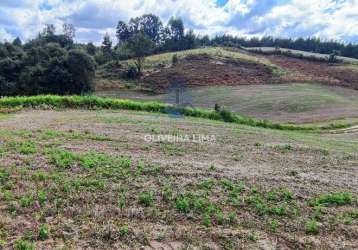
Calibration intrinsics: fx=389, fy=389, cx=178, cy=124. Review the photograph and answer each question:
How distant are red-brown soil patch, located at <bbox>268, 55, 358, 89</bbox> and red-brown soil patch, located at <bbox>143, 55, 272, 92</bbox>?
428 cm

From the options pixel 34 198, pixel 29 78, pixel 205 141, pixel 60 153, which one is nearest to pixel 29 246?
pixel 34 198

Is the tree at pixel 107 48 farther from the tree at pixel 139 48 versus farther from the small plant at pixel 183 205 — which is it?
the small plant at pixel 183 205

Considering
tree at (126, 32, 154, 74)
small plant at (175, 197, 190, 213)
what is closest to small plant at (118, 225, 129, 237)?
small plant at (175, 197, 190, 213)

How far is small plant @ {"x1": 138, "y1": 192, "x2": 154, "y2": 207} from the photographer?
763 centimetres

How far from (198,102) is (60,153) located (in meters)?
36.9

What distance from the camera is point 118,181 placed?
8.74 m

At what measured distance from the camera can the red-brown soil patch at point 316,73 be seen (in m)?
57.8

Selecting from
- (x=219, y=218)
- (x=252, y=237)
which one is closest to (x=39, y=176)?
(x=219, y=218)

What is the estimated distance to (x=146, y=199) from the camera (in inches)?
304

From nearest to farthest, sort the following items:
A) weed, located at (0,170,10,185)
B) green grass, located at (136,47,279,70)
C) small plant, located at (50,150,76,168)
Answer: weed, located at (0,170,10,185) < small plant, located at (50,150,76,168) < green grass, located at (136,47,279,70)

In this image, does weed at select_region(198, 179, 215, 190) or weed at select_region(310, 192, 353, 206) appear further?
weed at select_region(198, 179, 215, 190)

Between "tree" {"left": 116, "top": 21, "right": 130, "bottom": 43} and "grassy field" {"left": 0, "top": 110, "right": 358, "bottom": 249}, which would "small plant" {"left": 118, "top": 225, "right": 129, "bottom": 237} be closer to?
"grassy field" {"left": 0, "top": 110, "right": 358, "bottom": 249}

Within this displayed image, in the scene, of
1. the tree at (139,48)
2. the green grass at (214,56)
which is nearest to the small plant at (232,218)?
the tree at (139,48)

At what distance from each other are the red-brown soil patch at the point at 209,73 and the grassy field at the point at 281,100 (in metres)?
3.37
